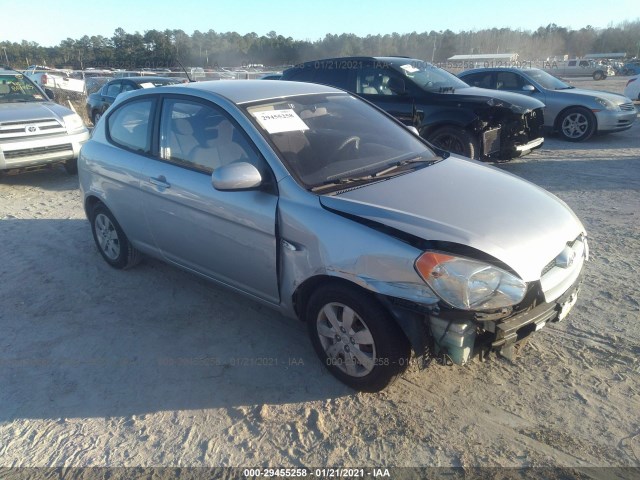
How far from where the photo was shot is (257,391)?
10.0ft

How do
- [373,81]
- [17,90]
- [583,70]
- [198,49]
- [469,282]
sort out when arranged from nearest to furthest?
[469,282] → [373,81] → [17,90] → [198,49] → [583,70]

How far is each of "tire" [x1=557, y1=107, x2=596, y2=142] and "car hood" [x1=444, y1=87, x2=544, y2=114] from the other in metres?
2.85

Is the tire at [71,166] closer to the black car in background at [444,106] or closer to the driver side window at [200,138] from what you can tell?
the black car in background at [444,106]

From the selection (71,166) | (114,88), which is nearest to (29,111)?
(71,166)

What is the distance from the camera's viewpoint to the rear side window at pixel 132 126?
162 inches

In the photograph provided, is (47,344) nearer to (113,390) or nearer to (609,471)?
(113,390)

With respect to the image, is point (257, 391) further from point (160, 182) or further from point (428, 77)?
point (428, 77)

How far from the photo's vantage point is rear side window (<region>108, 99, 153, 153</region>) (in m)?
4.11

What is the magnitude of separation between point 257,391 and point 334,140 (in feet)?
5.83

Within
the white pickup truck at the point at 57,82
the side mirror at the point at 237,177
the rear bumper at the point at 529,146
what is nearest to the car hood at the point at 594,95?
the rear bumper at the point at 529,146

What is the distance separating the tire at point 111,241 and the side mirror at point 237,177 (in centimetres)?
192

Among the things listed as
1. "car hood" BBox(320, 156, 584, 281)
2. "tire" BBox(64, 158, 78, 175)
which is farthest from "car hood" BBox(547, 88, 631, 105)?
"tire" BBox(64, 158, 78, 175)

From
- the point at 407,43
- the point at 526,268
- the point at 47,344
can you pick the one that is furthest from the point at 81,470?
the point at 407,43

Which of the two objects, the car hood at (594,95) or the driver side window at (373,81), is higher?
the driver side window at (373,81)
